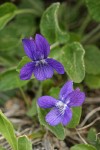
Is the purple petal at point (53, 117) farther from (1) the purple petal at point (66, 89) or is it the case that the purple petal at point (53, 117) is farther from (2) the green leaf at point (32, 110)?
(2) the green leaf at point (32, 110)

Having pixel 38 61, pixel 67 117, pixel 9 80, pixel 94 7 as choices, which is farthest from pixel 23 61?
pixel 94 7

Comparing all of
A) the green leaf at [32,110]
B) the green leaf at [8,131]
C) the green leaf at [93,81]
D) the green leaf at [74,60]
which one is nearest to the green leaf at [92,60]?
the green leaf at [93,81]

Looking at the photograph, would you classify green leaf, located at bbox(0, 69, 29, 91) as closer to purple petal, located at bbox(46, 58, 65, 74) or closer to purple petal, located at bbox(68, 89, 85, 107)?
purple petal, located at bbox(46, 58, 65, 74)

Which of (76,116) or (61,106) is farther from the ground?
(61,106)

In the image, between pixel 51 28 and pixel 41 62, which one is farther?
pixel 51 28

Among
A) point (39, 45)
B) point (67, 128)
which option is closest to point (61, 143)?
point (67, 128)

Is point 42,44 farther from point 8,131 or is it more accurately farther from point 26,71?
point 8,131

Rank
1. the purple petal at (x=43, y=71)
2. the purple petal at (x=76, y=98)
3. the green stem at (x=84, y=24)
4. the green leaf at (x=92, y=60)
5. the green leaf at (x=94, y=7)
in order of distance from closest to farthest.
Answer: the purple petal at (x=76, y=98) → the purple petal at (x=43, y=71) → the green leaf at (x=94, y=7) → the green leaf at (x=92, y=60) → the green stem at (x=84, y=24)
